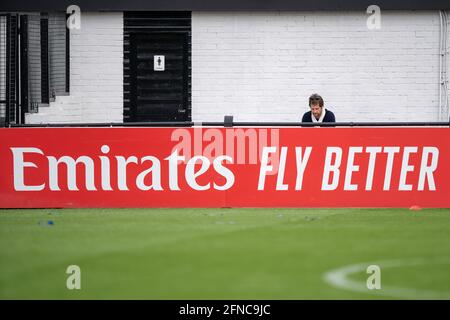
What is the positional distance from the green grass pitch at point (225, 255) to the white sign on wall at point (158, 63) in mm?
8757

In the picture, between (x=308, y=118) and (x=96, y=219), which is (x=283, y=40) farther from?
(x=96, y=219)

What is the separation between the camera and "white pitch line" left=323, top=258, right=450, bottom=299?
6.30 m

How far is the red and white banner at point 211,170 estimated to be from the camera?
44.8 ft

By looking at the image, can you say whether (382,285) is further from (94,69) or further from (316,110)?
(94,69)

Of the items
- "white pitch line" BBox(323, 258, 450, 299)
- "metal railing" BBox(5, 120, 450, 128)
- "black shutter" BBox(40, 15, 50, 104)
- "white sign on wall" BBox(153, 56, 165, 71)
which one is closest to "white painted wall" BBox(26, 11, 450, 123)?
"black shutter" BBox(40, 15, 50, 104)

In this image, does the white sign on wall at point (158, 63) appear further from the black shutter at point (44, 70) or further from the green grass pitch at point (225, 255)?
the green grass pitch at point (225, 255)

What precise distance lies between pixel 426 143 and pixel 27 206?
5701 millimetres

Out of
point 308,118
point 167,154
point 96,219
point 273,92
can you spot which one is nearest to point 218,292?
point 96,219

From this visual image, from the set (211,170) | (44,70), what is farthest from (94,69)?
(211,170)

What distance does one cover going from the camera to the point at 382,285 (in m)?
6.70

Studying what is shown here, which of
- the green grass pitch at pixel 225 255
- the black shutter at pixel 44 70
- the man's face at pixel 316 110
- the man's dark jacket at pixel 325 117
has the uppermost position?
the black shutter at pixel 44 70

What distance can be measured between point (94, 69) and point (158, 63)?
1.37 m

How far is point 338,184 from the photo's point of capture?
13695mm

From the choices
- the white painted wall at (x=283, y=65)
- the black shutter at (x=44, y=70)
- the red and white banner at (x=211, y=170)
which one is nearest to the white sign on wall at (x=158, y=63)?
the white painted wall at (x=283, y=65)
